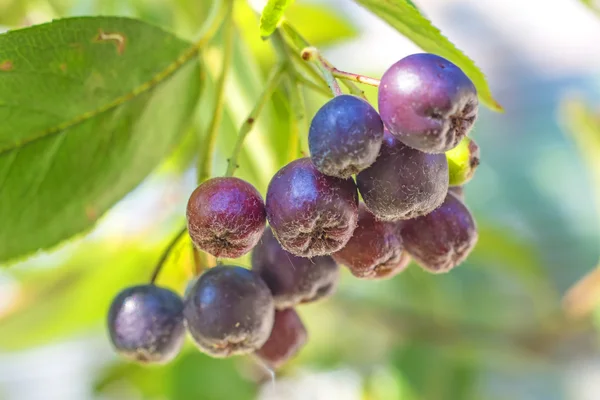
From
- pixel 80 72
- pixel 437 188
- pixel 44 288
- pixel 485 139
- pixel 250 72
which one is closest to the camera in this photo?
pixel 437 188

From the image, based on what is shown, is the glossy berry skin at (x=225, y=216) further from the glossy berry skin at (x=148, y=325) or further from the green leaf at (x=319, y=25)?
the green leaf at (x=319, y=25)

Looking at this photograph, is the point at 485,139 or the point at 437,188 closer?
the point at 437,188

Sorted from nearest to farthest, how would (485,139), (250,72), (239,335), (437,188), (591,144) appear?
(437,188)
(239,335)
(250,72)
(591,144)
(485,139)

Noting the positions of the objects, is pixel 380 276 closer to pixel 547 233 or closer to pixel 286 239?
pixel 286 239

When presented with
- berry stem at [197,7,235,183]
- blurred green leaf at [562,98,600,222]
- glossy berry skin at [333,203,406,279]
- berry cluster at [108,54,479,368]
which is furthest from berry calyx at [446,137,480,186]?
blurred green leaf at [562,98,600,222]

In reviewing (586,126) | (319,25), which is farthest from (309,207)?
(586,126)

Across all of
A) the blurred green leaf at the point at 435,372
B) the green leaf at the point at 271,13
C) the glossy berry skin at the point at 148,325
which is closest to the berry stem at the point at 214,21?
the green leaf at the point at 271,13

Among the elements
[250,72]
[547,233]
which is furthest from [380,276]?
[547,233]
